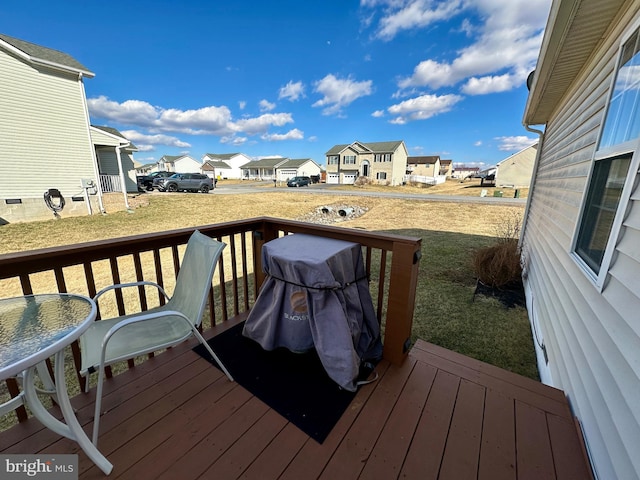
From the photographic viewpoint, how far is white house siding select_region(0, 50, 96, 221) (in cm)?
777

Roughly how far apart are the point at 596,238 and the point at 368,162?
3121 centimetres

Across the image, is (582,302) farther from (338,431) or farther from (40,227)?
(40,227)

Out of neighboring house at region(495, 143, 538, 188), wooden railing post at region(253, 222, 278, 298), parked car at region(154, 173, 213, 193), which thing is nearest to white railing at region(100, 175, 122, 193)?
parked car at region(154, 173, 213, 193)

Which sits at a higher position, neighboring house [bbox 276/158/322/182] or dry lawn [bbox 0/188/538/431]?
neighboring house [bbox 276/158/322/182]

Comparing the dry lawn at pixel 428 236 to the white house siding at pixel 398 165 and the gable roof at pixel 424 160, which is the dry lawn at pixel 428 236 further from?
the gable roof at pixel 424 160

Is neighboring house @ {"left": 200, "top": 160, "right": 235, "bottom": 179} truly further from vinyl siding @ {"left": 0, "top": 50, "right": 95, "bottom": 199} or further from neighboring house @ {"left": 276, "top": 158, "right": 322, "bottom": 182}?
vinyl siding @ {"left": 0, "top": 50, "right": 95, "bottom": 199}

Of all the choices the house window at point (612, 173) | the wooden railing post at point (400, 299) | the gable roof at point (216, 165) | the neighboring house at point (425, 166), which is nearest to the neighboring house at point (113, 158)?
the wooden railing post at point (400, 299)

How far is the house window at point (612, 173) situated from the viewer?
4.17ft

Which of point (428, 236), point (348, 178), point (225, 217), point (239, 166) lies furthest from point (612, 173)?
point (239, 166)

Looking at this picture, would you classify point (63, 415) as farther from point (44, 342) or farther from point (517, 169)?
point (517, 169)

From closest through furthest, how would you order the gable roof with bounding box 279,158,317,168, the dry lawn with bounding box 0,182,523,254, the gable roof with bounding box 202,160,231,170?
the dry lawn with bounding box 0,182,523,254 → the gable roof with bounding box 279,158,317,168 → the gable roof with bounding box 202,160,231,170

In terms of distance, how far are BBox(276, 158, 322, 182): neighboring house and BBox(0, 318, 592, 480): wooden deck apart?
40.0m

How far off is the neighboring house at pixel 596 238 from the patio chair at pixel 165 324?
1877 millimetres

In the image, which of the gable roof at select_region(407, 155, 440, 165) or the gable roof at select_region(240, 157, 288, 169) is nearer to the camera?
the gable roof at select_region(407, 155, 440, 165)
